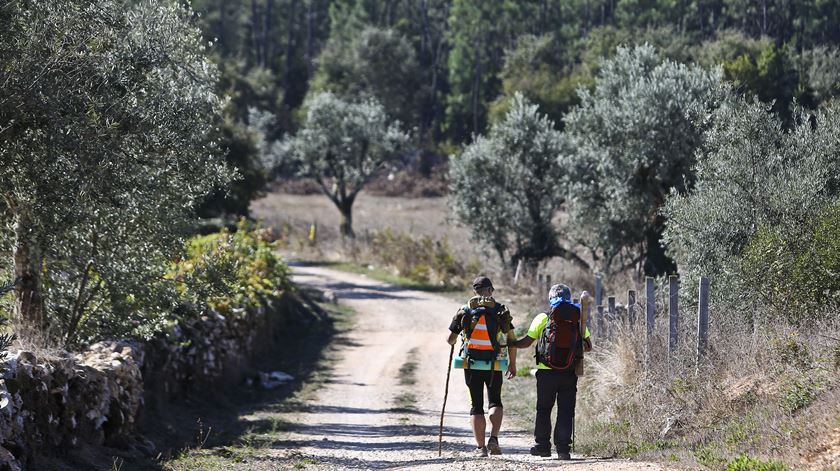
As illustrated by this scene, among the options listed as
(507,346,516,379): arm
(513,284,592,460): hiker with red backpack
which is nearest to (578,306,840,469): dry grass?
(513,284,592,460): hiker with red backpack

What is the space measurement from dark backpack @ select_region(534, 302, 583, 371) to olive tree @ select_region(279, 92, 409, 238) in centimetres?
3623

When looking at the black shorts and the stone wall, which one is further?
the black shorts

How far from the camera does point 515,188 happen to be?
3203 cm

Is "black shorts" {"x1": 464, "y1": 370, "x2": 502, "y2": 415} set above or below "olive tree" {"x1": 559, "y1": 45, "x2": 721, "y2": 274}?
below

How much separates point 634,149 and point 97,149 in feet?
49.0

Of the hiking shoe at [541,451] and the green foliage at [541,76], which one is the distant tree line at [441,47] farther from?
the hiking shoe at [541,451]

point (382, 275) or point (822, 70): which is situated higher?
point (822, 70)

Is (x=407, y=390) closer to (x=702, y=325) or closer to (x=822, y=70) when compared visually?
(x=702, y=325)

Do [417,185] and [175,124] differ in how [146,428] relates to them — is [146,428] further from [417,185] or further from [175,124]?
[417,185]

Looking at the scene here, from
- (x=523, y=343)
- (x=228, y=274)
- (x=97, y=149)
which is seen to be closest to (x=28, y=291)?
(x=228, y=274)

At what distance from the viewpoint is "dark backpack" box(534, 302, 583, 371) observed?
10492 millimetres

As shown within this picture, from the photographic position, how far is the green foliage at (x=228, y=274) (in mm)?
13453

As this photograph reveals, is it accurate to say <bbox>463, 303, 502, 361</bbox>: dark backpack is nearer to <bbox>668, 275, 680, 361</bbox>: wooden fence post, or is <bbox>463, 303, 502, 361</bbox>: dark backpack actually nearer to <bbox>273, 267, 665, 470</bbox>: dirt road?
<bbox>273, 267, 665, 470</bbox>: dirt road

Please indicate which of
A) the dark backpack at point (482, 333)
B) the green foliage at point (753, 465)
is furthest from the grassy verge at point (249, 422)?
the green foliage at point (753, 465)
